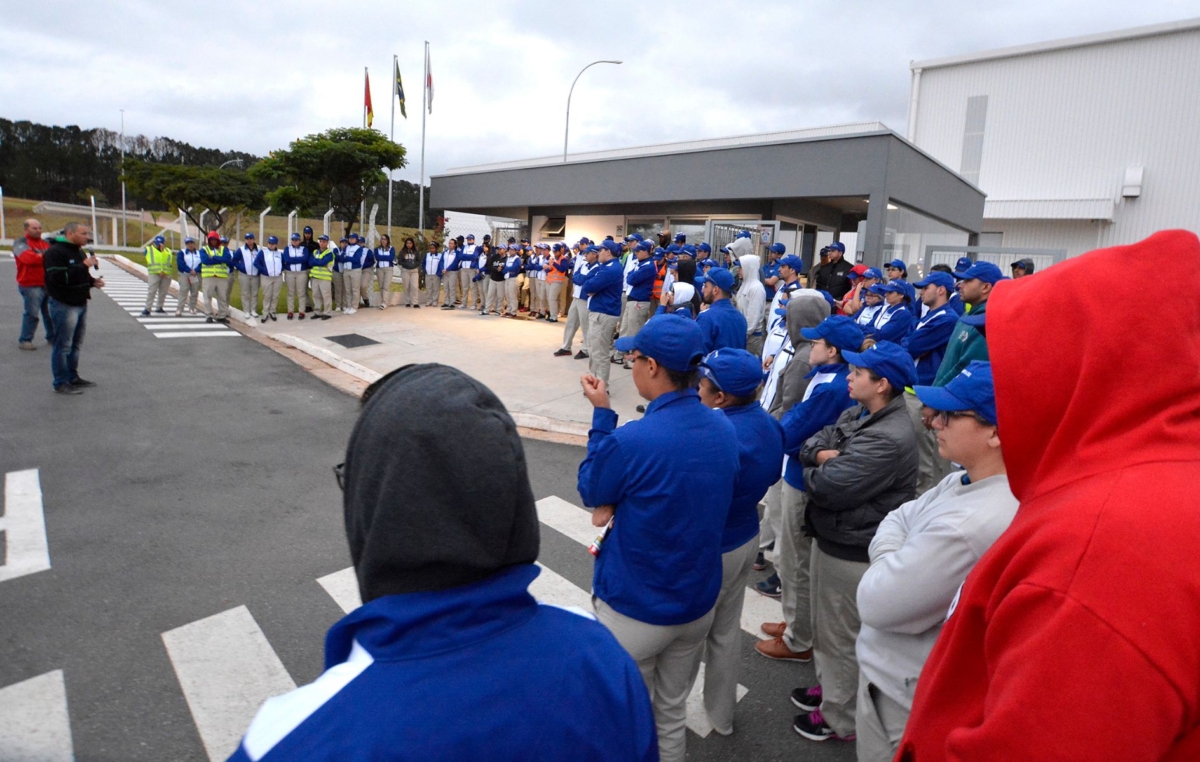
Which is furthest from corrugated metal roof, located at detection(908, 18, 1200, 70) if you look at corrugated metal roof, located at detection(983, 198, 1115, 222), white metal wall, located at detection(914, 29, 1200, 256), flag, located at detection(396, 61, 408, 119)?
flag, located at detection(396, 61, 408, 119)

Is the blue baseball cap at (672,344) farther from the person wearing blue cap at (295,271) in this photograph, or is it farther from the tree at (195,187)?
the tree at (195,187)

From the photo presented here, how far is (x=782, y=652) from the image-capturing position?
12.8ft

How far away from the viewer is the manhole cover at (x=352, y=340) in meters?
13.0

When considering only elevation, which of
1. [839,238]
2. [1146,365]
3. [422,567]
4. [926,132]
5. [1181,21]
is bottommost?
[422,567]

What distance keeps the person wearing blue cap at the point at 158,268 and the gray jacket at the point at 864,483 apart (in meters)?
16.6

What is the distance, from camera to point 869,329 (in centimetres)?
719

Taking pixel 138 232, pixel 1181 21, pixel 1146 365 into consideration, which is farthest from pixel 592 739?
pixel 138 232

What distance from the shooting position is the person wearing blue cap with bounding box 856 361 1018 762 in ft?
6.75

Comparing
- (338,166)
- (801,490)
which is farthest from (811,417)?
(338,166)

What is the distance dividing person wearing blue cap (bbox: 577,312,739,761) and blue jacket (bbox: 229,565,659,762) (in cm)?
140

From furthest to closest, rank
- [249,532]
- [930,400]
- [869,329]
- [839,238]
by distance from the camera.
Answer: [839,238] → [869,329] → [249,532] → [930,400]

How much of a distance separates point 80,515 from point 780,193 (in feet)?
41.5

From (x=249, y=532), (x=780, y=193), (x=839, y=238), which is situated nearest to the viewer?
(x=249, y=532)

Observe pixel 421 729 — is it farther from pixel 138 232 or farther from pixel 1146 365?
pixel 138 232
